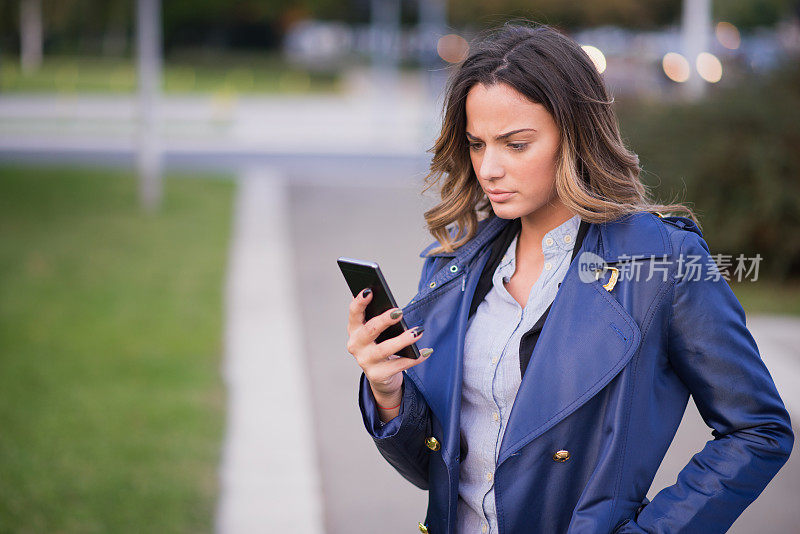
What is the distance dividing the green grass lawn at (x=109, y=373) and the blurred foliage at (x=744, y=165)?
15.0ft

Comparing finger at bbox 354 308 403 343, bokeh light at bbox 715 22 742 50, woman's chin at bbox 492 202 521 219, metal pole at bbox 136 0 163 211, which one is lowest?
finger at bbox 354 308 403 343

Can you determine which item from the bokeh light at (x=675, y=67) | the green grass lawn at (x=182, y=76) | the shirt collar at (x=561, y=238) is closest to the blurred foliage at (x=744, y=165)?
the shirt collar at (x=561, y=238)

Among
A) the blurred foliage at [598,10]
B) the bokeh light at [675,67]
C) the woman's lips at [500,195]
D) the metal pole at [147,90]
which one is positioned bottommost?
the woman's lips at [500,195]

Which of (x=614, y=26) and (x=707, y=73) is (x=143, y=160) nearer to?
(x=707, y=73)

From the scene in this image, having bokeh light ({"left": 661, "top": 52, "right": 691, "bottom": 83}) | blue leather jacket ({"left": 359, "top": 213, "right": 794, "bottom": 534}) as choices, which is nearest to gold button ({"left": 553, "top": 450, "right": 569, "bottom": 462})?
blue leather jacket ({"left": 359, "top": 213, "right": 794, "bottom": 534})

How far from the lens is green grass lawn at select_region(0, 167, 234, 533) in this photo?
4051 mm

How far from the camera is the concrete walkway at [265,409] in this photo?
3973 mm

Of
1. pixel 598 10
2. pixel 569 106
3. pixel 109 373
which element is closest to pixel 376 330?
pixel 569 106

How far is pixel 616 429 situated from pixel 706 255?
41 centimetres

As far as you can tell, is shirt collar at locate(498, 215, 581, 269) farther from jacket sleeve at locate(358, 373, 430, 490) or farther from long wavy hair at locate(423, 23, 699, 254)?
jacket sleeve at locate(358, 373, 430, 490)

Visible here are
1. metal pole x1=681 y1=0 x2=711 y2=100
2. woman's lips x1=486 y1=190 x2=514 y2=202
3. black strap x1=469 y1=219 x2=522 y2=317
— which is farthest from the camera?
metal pole x1=681 y1=0 x2=711 y2=100

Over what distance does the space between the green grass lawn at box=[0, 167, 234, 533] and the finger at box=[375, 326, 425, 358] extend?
2.38 meters

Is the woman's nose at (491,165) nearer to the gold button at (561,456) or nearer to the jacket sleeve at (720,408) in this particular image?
the jacket sleeve at (720,408)

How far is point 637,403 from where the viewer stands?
172 centimetres
